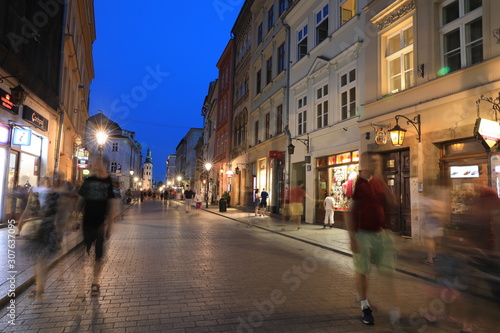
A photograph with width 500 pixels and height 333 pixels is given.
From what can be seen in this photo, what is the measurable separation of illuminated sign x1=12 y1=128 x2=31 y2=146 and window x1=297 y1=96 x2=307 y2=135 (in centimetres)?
1248

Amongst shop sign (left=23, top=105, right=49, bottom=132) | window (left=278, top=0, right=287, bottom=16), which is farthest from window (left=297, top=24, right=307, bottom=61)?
shop sign (left=23, top=105, right=49, bottom=132)

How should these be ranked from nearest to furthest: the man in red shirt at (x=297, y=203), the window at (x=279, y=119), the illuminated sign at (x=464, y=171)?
the illuminated sign at (x=464, y=171) → the man in red shirt at (x=297, y=203) → the window at (x=279, y=119)

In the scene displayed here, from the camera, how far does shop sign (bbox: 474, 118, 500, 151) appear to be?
7285 millimetres

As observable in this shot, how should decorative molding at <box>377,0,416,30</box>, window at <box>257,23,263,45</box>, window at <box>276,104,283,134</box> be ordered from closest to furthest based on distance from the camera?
decorative molding at <box>377,0,416,30</box>
window at <box>276,104,283,134</box>
window at <box>257,23,263,45</box>

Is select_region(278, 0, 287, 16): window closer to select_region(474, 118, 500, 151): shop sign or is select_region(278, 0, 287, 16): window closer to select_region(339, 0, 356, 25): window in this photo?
select_region(339, 0, 356, 25): window

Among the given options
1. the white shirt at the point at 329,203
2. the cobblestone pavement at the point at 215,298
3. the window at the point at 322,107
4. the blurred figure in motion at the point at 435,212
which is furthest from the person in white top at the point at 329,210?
the blurred figure in motion at the point at 435,212

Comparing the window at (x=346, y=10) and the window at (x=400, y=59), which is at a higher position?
the window at (x=346, y=10)

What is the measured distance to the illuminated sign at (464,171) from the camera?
8.77 meters

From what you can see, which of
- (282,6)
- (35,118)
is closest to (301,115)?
(282,6)

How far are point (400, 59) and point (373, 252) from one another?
31.0 feet

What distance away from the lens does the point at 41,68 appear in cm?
1455

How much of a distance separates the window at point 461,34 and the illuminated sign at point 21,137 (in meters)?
14.0

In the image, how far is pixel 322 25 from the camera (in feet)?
55.9

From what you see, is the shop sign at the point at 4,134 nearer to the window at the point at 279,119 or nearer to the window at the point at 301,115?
the window at the point at 301,115
